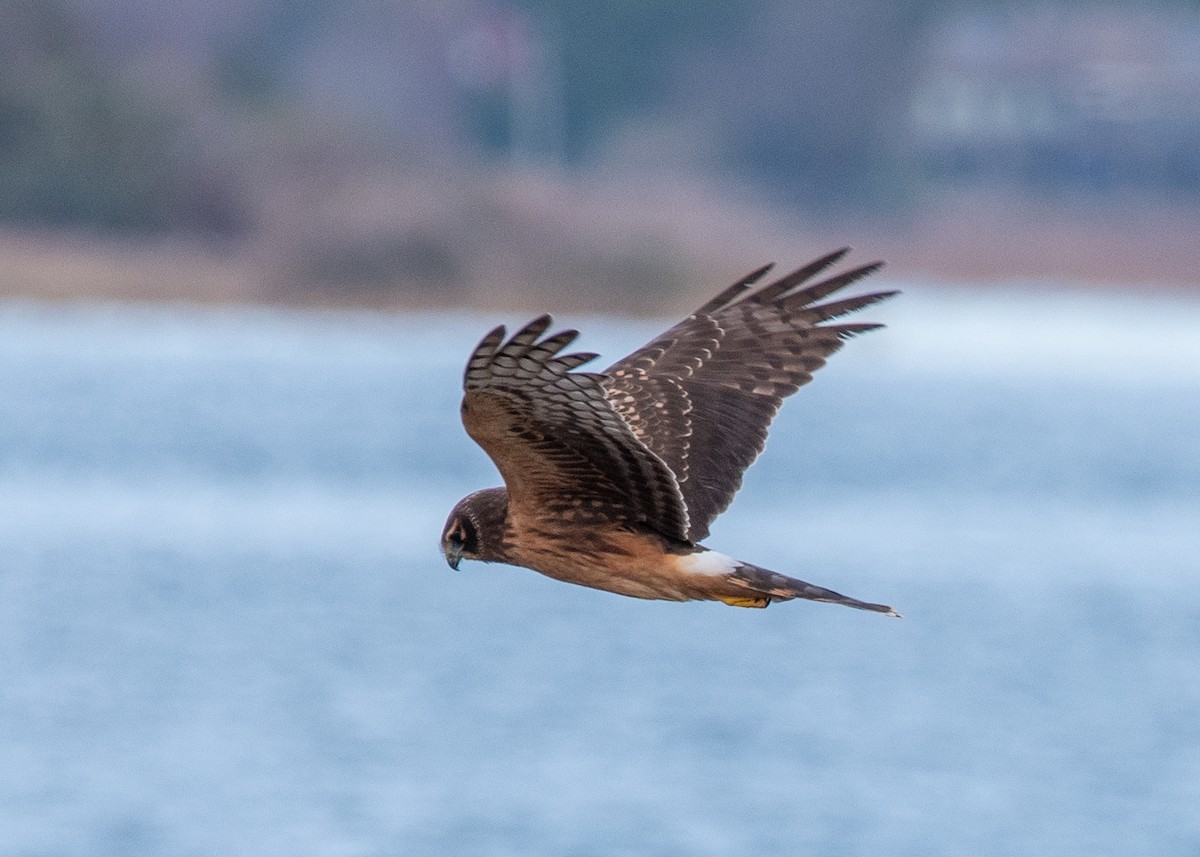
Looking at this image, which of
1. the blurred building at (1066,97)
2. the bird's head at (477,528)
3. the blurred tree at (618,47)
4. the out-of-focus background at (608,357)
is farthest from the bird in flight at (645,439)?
the blurred building at (1066,97)

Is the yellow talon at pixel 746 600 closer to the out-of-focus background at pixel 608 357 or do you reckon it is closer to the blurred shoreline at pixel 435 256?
the out-of-focus background at pixel 608 357

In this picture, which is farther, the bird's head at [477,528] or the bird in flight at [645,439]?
the bird's head at [477,528]

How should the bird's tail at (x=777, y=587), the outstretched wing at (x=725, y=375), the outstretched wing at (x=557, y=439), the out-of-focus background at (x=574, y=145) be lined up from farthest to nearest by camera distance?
1. the out-of-focus background at (x=574, y=145)
2. the outstretched wing at (x=725, y=375)
3. the bird's tail at (x=777, y=587)
4. the outstretched wing at (x=557, y=439)

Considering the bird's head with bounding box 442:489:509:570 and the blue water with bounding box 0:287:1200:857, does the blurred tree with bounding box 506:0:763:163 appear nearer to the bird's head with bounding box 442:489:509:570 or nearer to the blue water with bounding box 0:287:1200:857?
the blue water with bounding box 0:287:1200:857

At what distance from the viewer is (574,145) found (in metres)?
63.3

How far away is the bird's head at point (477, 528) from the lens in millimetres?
8508

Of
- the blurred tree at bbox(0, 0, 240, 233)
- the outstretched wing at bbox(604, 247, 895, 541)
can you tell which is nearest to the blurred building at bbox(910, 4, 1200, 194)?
the blurred tree at bbox(0, 0, 240, 233)

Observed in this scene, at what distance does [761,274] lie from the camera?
906 cm

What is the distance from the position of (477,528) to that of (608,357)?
27.0 meters

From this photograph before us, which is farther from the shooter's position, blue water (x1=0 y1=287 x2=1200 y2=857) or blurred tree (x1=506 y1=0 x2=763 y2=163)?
blurred tree (x1=506 y1=0 x2=763 y2=163)

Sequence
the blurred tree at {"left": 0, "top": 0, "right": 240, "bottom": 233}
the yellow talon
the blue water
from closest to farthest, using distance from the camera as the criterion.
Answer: the yellow talon → the blue water → the blurred tree at {"left": 0, "top": 0, "right": 240, "bottom": 233}

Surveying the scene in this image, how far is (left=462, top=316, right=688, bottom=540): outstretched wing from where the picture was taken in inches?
290

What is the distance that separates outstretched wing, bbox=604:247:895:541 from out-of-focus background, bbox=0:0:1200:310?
2811 cm

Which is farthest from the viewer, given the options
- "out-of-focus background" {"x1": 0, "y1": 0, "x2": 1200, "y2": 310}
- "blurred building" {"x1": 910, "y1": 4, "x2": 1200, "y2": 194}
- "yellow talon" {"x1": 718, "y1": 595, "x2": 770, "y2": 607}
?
"blurred building" {"x1": 910, "y1": 4, "x2": 1200, "y2": 194}
